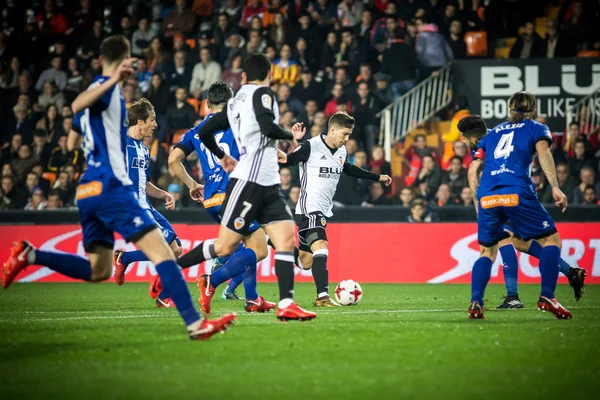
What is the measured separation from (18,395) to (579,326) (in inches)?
203

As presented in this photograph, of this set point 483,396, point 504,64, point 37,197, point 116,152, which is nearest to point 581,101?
point 504,64

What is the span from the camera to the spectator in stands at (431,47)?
21.3 m

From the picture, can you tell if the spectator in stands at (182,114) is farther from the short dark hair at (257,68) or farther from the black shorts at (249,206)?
the black shorts at (249,206)

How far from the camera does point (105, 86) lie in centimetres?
703

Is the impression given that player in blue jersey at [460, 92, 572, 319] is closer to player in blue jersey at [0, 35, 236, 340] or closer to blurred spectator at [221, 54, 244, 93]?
player in blue jersey at [0, 35, 236, 340]

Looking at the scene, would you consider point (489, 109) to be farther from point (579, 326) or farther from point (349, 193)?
point (579, 326)

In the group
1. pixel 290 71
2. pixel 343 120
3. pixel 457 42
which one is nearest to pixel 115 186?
pixel 343 120

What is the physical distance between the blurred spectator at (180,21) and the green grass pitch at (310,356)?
14999mm

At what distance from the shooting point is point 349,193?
1922 centimetres

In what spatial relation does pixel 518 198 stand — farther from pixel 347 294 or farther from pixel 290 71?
pixel 290 71

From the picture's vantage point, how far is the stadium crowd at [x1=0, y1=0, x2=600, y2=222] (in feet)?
64.0

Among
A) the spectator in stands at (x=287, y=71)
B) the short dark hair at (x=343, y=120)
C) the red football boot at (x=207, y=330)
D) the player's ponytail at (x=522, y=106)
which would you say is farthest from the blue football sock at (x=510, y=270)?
the spectator in stands at (x=287, y=71)

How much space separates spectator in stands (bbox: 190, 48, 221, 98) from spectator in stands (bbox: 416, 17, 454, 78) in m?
4.86

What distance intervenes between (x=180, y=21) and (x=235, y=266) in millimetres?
15463
